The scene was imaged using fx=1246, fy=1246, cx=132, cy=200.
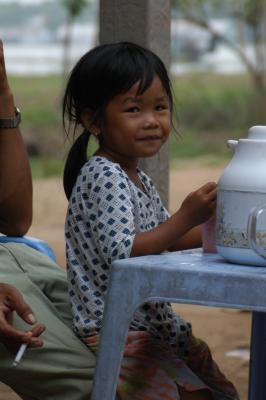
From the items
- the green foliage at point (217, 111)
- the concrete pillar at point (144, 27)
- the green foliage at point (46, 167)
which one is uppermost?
the concrete pillar at point (144, 27)

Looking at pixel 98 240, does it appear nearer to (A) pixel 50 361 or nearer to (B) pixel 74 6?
(A) pixel 50 361

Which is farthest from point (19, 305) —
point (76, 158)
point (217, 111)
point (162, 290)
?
point (217, 111)

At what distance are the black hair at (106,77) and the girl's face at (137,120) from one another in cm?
2

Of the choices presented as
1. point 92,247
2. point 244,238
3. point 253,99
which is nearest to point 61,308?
point 92,247

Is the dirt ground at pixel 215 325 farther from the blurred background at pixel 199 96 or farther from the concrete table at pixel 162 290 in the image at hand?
the concrete table at pixel 162 290

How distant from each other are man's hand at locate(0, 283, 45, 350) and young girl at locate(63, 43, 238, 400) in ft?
A: 0.63

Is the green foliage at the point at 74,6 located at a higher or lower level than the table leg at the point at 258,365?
lower

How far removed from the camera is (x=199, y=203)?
2844mm

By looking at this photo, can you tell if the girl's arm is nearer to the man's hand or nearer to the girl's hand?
the girl's hand

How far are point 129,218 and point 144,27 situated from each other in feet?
3.97

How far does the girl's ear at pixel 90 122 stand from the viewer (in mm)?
3176

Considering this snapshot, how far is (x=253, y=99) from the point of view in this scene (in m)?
19.9

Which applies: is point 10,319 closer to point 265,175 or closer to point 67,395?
point 67,395

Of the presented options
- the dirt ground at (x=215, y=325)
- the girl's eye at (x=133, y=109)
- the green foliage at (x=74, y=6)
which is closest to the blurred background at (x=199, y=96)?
the green foliage at (x=74, y=6)
